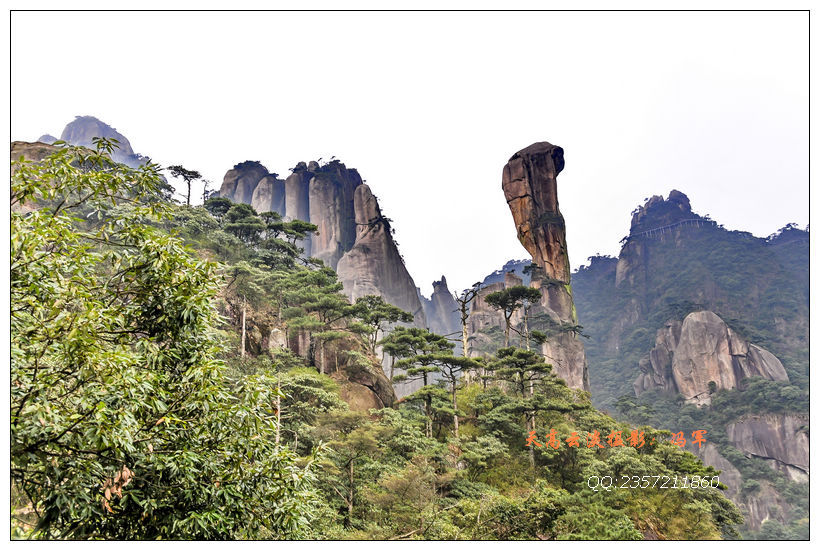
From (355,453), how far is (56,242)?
569 centimetres

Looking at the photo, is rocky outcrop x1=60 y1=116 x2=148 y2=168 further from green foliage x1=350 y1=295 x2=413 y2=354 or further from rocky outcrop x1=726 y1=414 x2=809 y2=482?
rocky outcrop x1=726 y1=414 x2=809 y2=482

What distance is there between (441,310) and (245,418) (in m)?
26.9

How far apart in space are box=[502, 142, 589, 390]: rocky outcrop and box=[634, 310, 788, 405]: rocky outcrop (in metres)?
5.55

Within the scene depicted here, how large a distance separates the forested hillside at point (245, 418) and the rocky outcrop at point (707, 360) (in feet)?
37.0

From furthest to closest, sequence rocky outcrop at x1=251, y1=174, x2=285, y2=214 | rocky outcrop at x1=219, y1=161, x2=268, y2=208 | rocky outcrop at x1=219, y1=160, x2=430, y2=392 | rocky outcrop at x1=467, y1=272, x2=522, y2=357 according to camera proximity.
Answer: rocky outcrop at x1=219, y1=161, x2=268, y2=208
rocky outcrop at x1=251, y1=174, x2=285, y2=214
rocky outcrop at x1=219, y1=160, x2=430, y2=392
rocky outcrop at x1=467, y1=272, x2=522, y2=357

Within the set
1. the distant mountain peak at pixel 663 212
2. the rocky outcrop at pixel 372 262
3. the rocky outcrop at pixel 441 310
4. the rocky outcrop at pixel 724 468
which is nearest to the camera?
the rocky outcrop at pixel 724 468

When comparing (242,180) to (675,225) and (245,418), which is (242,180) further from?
(675,225)

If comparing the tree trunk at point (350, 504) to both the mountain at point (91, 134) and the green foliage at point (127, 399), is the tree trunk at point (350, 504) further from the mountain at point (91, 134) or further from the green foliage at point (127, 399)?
the mountain at point (91, 134)

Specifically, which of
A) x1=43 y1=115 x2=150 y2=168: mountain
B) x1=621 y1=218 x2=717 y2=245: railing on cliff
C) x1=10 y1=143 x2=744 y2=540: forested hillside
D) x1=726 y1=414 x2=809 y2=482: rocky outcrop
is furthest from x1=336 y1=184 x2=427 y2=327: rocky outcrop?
x1=621 y1=218 x2=717 y2=245: railing on cliff

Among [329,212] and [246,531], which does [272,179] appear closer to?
[329,212]

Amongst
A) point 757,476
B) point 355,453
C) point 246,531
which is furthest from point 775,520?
point 246,531

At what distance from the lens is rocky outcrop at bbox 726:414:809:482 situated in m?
15.9

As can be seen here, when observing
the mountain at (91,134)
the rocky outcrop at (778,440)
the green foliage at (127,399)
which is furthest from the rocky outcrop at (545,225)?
the mountain at (91,134)

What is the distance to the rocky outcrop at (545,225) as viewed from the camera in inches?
688
